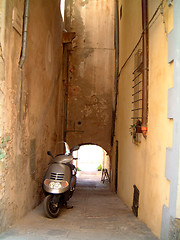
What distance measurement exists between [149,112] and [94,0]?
351 inches

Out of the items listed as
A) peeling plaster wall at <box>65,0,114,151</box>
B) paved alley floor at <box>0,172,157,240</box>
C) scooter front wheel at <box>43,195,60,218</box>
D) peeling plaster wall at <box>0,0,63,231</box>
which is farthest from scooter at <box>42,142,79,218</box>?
peeling plaster wall at <box>65,0,114,151</box>

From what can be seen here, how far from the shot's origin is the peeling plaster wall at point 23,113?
355 centimetres

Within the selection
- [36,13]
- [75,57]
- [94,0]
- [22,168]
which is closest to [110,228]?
[22,168]

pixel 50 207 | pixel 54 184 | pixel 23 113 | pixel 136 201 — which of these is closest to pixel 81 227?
pixel 50 207

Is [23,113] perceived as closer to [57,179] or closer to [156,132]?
[57,179]

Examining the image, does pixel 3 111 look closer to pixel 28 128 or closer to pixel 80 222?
pixel 28 128

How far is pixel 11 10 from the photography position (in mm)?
3682

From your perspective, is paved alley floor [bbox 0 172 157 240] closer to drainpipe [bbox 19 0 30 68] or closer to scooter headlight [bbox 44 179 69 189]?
scooter headlight [bbox 44 179 69 189]

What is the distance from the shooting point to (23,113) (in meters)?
4.47

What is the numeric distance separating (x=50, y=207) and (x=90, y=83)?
293 inches

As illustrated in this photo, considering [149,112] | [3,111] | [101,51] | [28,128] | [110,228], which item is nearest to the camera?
[3,111]

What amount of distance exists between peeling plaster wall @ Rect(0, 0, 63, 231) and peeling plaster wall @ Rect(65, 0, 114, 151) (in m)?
4.29

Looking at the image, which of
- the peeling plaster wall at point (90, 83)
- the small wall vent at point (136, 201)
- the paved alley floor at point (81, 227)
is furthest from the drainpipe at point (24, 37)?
the peeling plaster wall at point (90, 83)

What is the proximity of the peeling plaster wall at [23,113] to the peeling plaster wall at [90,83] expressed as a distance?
4.29m
